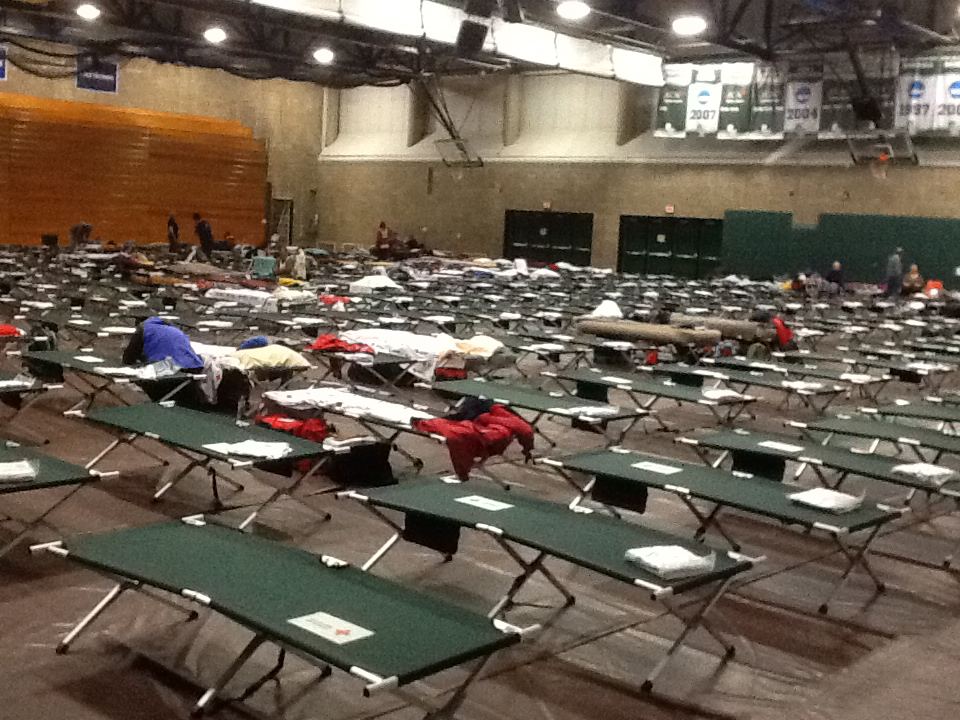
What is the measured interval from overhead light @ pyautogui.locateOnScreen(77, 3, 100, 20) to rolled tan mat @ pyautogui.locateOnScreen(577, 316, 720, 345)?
12.6 m

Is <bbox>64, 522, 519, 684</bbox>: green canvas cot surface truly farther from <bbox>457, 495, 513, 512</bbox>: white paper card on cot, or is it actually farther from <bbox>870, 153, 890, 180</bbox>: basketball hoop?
<bbox>870, 153, 890, 180</bbox>: basketball hoop

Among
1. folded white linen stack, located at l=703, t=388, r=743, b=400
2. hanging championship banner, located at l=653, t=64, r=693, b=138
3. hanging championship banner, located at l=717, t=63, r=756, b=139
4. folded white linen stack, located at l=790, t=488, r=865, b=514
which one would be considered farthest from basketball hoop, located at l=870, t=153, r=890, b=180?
folded white linen stack, located at l=790, t=488, r=865, b=514

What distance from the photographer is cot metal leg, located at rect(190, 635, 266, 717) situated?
11.4ft

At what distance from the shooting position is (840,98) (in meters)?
22.7

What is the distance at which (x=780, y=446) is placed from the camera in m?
6.23

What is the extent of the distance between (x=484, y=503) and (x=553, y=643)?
714 mm

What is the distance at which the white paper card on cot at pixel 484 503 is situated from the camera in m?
4.78

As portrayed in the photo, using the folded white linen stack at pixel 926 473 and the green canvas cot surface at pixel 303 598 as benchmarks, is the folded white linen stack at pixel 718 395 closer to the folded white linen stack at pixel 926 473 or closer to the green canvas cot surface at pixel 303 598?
the folded white linen stack at pixel 926 473

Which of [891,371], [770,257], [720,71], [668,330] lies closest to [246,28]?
[720,71]

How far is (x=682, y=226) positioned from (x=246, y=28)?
11.4 meters

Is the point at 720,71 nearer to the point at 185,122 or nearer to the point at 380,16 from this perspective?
the point at 380,16

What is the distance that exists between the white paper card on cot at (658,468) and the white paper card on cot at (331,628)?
253cm

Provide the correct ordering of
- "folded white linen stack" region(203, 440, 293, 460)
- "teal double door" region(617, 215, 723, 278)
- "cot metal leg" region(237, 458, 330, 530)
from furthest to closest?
1. "teal double door" region(617, 215, 723, 278)
2. "cot metal leg" region(237, 458, 330, 530)
3. "folded white linen stack" region(203, 440, 293, 460)

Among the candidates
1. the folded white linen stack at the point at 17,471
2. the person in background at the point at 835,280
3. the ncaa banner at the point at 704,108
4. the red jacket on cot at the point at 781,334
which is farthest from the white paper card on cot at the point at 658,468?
the ncaa banner at the point at 704,108
